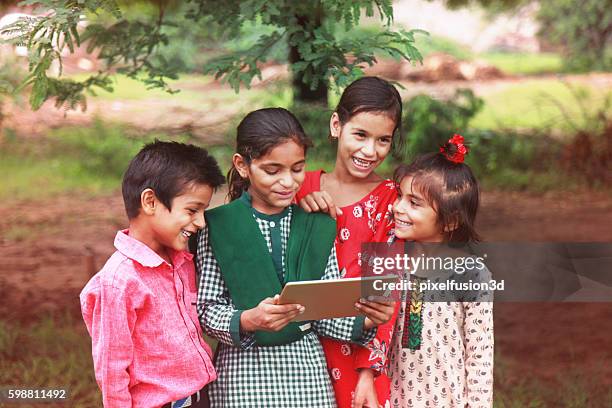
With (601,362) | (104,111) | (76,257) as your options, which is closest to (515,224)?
(601,362)

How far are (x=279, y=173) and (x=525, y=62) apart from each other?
39.7ft

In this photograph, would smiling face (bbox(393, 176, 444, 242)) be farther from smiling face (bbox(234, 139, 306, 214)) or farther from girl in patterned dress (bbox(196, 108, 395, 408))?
smiling face (bbox(234, 139, 306, 214))

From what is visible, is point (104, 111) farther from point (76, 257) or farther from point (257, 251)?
point (257, 251)

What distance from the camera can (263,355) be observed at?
2.45 meters

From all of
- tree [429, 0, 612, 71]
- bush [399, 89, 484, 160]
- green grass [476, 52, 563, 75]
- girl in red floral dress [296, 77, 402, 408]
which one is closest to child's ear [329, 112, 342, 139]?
girl in red floral dress [296, 77, 402, 408]

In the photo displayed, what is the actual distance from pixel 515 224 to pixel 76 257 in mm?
3380

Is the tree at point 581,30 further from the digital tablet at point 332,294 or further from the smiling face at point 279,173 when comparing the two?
the digital tablet at point 332,294

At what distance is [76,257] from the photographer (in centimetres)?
615

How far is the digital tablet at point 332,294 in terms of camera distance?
2.19 meters

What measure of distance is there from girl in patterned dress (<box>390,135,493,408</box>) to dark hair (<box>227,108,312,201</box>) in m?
0.38

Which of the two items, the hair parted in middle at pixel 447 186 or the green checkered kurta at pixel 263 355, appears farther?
the hair parted in middle at pixel 447 186

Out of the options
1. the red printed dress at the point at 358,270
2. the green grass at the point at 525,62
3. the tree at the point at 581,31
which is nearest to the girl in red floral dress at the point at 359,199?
the red printed dress at the point at 358,270

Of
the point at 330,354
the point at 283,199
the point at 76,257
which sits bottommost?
the point at 330,354

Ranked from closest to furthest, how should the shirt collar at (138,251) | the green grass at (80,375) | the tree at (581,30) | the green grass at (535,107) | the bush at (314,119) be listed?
1. the shirt collar at (138,251)
2. the green grass at (80,375)
3. the bush at (314,119)
4. the green grass at (535,107)
5. the tree at (581,30)
